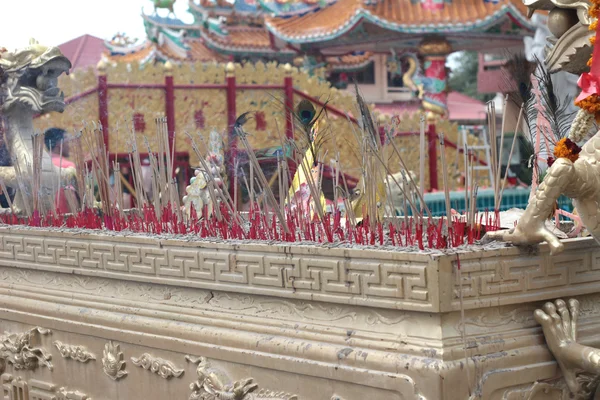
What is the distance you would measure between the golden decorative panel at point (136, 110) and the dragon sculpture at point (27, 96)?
350 centimetres

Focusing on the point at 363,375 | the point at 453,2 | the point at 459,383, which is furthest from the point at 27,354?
the point at 453,2

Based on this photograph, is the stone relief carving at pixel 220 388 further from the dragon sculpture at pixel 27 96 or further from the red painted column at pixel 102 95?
the red painted column at pixel 102 95

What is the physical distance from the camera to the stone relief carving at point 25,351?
3.60m

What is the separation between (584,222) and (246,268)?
1.01m

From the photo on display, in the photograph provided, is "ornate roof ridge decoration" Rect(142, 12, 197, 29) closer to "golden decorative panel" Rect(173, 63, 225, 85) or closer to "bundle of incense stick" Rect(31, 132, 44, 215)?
"golden decorative panel" Rect(173, 63, 225, 85)

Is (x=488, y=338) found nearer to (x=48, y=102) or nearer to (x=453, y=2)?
(x=48, y=102)

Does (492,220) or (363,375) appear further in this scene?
(492,220)

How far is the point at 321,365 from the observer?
2482mm

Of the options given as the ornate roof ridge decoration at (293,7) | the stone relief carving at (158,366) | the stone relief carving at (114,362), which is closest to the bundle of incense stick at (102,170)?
the stone relief carving at (114,362)

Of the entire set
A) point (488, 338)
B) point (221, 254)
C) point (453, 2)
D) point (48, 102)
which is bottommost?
point (488, 338)

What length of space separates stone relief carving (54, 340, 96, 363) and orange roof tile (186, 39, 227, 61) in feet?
38.9

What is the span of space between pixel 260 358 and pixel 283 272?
0.86 feet

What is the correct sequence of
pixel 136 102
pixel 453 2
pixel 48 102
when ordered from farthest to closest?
pixel 453 2
pixel 136 102
pixel 48 102

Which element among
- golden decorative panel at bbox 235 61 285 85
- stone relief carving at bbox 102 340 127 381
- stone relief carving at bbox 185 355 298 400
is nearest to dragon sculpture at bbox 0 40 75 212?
stone relief carving at bbox 102 340 127 381
